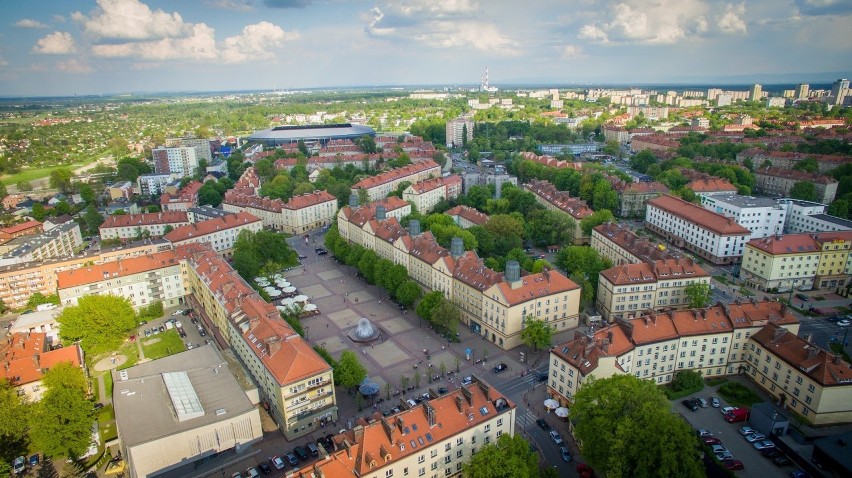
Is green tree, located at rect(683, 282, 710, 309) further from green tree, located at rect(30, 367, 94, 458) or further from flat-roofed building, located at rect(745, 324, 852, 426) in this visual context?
green tree, located at rect(30, 367, 94, 458)

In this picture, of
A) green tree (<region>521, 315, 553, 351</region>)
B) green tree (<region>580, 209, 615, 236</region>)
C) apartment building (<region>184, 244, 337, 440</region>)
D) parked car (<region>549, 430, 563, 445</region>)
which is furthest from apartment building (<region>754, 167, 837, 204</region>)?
apartment building (<region>184, 244, 337, 440</region>)

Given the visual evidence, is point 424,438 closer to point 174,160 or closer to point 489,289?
point 489,289

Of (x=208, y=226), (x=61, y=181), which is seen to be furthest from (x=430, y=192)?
(x=61, y=181)

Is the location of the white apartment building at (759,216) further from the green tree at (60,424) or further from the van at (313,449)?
the green tree at (60,424)

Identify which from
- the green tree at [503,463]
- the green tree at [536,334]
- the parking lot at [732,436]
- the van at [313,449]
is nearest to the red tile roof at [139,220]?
the van at [313,449]

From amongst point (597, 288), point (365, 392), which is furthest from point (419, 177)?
point (365, 392)

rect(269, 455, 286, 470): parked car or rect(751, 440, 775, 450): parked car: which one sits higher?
rect(751, 440, 775, 450): parked car
